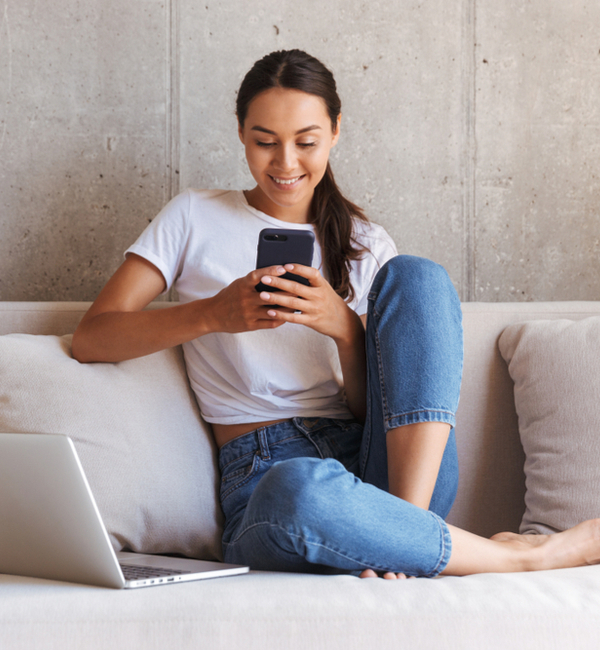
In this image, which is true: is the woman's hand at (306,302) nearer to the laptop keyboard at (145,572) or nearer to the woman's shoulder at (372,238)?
the woman's shoulder at (372,238)

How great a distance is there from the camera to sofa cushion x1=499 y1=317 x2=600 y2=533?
1.21 m

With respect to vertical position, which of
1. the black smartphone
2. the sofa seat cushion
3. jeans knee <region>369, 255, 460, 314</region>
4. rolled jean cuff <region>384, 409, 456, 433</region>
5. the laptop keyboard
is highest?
the black smartphone

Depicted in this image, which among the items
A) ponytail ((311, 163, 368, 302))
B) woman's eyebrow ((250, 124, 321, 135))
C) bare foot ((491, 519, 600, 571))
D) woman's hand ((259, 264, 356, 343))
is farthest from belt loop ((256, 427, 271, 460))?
woman's eyebrow ((250, 124, 321, 135))

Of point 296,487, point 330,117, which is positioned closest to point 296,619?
point 296,487

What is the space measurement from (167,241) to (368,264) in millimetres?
474

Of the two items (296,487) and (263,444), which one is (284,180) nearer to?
(263,444)

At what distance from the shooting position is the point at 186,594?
76 centimetres

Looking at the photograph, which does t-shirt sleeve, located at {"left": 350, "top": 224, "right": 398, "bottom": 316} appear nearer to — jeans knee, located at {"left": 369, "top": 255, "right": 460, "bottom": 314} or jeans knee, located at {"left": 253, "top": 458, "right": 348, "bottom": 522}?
jeans knee, located at {"left": 369, "top": 255, "right": 460, "bottom": 314}

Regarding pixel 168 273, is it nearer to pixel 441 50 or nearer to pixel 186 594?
pixel 186 594

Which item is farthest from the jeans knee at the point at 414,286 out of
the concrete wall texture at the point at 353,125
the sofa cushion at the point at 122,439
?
the concrete wall texture at the point at 353,125

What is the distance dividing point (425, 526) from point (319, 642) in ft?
0.79

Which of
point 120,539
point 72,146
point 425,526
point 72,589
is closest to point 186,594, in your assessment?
point 72,589

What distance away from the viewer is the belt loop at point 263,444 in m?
1.22

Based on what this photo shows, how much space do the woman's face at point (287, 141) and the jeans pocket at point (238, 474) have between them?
1.94ft
